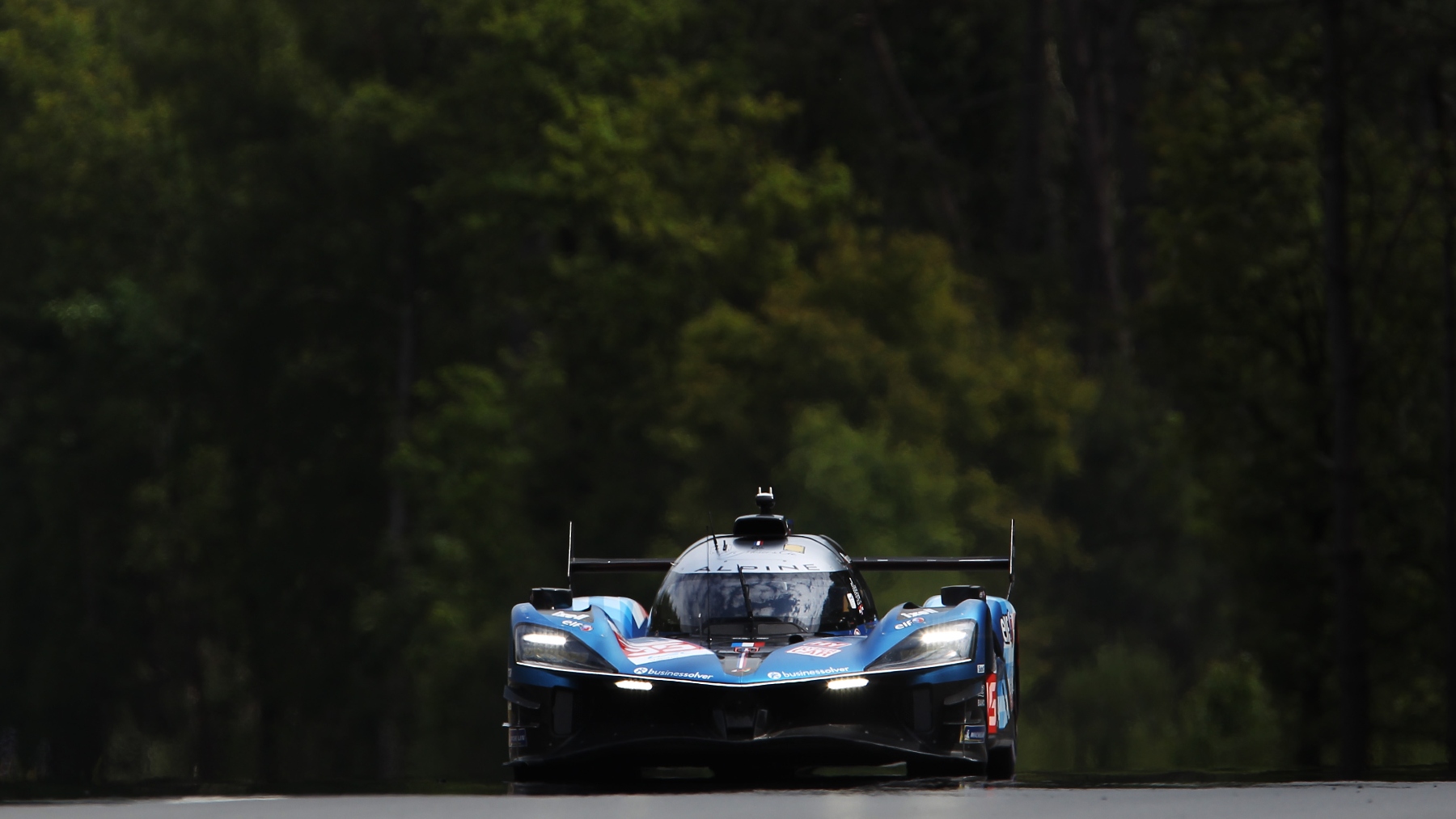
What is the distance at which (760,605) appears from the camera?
1352 cm

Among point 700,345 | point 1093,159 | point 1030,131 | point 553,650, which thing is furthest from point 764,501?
point 1093,159

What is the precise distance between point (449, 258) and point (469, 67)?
23.1ft

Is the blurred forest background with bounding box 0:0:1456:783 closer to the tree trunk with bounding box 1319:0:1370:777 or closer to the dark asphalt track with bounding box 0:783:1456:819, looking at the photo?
the tree trunk with bounding box 1319:0:1370:777

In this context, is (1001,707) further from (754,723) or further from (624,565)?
(624,565)

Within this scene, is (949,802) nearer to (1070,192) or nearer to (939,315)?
(939,315)

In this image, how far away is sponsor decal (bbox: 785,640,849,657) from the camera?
12.0 metres

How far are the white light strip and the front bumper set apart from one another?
0.18 metres

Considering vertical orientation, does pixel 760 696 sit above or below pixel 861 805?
above

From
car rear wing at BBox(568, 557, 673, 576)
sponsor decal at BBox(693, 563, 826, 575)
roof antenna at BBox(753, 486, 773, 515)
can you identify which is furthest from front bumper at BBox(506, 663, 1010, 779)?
roof antenna at BBox(753, 486, 773, 515)

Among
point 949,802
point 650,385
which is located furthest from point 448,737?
point 949,802

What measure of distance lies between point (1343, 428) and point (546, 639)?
18.7 m

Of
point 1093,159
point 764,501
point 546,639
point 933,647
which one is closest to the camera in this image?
point 933,647

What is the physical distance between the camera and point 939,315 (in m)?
42.8

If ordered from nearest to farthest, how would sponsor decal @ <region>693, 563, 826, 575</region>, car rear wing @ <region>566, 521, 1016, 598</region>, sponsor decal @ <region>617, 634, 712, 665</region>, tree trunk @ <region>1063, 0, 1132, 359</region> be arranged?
sponsor decal @ <region>617, 634, 712, 665</region> → sponsor decal @ <region>693, 563, 826, 575</region> → car rear wing @ <region>566, 521, 1016, 598</region> → tree trunk @ <region>1063, 0, 1132, 359</region>
